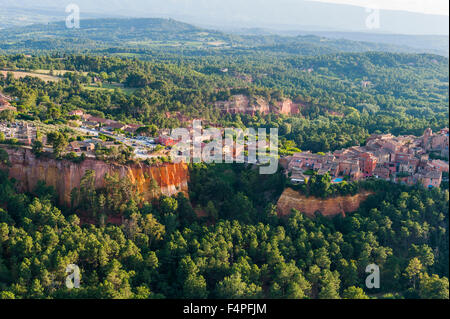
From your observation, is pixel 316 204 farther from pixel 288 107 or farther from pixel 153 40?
pixel 153 40

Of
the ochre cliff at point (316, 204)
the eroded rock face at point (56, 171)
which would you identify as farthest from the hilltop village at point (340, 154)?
the ochre cliff at point (316, 204)

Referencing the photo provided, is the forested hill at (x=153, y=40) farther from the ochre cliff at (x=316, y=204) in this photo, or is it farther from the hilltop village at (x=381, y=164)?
the ochre cliff at (x=316, y=204)

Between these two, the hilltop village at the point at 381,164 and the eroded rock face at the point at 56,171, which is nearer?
the eroded rock face at the point at 56,171

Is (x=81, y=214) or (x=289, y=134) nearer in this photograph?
(x=81, y=214)

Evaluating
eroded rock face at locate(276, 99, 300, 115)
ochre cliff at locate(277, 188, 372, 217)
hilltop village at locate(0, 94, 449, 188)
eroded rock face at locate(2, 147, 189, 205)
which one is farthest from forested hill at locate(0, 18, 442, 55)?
ochre cliff at locate(277, 188, 372, 217)

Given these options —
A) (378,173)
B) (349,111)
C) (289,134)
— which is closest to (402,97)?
(349,111)

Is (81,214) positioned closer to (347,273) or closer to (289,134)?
(347,273)
